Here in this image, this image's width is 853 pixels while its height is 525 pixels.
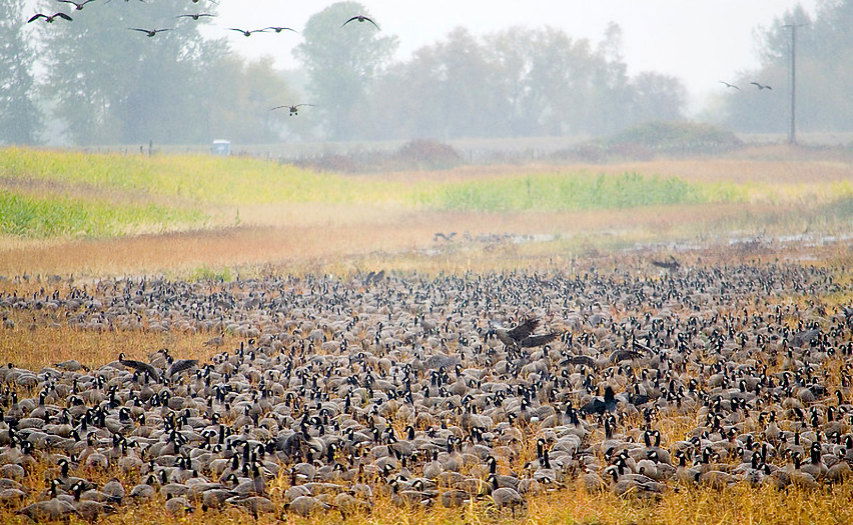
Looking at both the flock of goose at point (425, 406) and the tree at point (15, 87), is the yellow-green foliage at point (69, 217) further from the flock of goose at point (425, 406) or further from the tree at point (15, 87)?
the tree at point (15, 87)

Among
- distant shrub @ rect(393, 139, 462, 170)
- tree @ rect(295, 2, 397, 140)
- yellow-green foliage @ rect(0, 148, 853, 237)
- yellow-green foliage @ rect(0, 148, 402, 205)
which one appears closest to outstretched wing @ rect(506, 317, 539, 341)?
yellow-green foliage @ rect(0, 148, 853, 237)

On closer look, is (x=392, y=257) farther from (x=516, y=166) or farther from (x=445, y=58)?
(x=445, y=58)

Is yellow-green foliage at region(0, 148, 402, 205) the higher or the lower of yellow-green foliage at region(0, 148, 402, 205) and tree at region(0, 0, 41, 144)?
the lower

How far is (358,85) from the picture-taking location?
3976 inches

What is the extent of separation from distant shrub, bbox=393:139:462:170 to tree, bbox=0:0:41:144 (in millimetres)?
32236

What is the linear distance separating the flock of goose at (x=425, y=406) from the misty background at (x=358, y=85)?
65014 millimetres

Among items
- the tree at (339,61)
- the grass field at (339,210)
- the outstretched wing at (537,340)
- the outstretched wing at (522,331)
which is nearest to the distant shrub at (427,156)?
the grass field at (339,210)

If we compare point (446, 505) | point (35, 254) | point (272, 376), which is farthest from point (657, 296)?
point (35, 254)

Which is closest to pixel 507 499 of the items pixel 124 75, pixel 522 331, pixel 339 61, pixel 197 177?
pixel 522 331

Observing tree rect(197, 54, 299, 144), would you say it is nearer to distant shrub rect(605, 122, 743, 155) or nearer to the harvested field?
distant shrub rect(605, 122, 743, 155)

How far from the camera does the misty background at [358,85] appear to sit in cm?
8062

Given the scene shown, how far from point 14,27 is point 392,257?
57.7 meters

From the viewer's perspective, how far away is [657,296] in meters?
22.3

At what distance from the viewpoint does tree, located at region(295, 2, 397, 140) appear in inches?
3930
